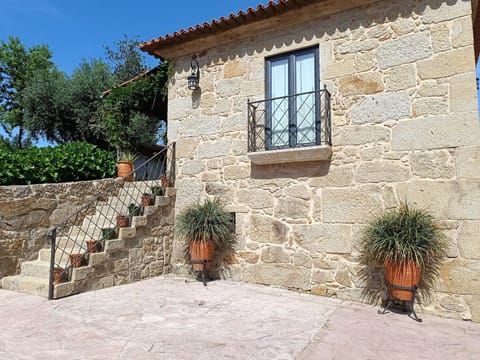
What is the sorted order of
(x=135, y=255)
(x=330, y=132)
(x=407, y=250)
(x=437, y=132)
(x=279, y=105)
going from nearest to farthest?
(x=407, y=250), (x=437, y=132), (x=330, y=132), (x=279, y=105), (x=135, y=255)

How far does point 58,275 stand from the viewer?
472 centimetres

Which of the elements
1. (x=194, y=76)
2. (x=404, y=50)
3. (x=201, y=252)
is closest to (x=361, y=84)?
(x=404, y=50)

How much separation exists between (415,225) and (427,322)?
111 centimetres

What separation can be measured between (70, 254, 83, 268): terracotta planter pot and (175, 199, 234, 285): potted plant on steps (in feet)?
5.05

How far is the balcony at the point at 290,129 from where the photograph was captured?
16.6 feet

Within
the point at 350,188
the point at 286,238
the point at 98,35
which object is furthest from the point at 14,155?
the point at 98,35

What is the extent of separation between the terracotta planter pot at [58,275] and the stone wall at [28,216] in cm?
122

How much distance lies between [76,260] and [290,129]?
3.78 metres

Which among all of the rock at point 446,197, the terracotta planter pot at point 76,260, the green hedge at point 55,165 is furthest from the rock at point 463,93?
the green hedge at point 55,165

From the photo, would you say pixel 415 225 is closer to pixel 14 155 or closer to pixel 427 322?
pixel 427 322

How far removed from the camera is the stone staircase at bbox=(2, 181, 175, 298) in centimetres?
493

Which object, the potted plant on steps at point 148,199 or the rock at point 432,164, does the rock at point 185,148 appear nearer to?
the potted plant on steps at point 148,199

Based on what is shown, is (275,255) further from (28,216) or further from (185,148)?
(28,216)

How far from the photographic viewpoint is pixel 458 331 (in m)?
3.63
